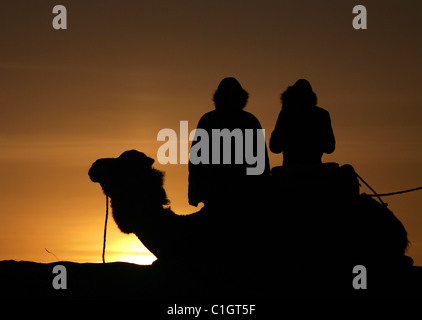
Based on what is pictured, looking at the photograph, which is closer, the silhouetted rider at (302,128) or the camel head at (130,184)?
the camel head at (130,184)

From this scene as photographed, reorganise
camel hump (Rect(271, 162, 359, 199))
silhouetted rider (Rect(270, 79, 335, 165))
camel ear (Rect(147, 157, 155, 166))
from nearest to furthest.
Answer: camel hump (Rect(271, 162, 359, 199)) < camel ear (Rect(147, 157, 155, 166)) < silhouetted rider (Rect(270, 79, 335, 165))

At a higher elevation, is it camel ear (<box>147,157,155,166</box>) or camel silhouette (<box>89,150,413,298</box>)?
camel ear (<box>147,157,155,166</box>)

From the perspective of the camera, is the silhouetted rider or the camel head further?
the silhouetted rider

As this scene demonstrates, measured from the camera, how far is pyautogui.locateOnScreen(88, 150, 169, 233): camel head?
42.1 ft

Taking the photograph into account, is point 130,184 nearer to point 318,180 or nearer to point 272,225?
point 272,225

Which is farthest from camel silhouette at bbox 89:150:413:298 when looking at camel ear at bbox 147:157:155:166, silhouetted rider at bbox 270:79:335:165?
silhouetted rider at bbox 270:79:335:165

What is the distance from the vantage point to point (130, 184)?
12836 millimetres

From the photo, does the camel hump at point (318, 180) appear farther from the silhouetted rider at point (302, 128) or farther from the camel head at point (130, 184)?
the camel head at point (130, 184)

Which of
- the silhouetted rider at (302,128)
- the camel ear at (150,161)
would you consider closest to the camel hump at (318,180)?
the silhouetted rider at (302,128)

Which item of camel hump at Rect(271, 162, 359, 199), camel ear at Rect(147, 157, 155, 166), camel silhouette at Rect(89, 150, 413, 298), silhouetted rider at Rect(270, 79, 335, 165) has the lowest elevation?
camel silhouette at Rect(89, 150, 413, 298)

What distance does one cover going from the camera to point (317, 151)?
1348 cm

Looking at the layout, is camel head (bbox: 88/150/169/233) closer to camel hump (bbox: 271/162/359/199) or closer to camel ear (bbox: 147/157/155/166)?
camel ear (bbox: 147/157/155/166)

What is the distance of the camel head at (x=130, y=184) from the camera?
12844mm
